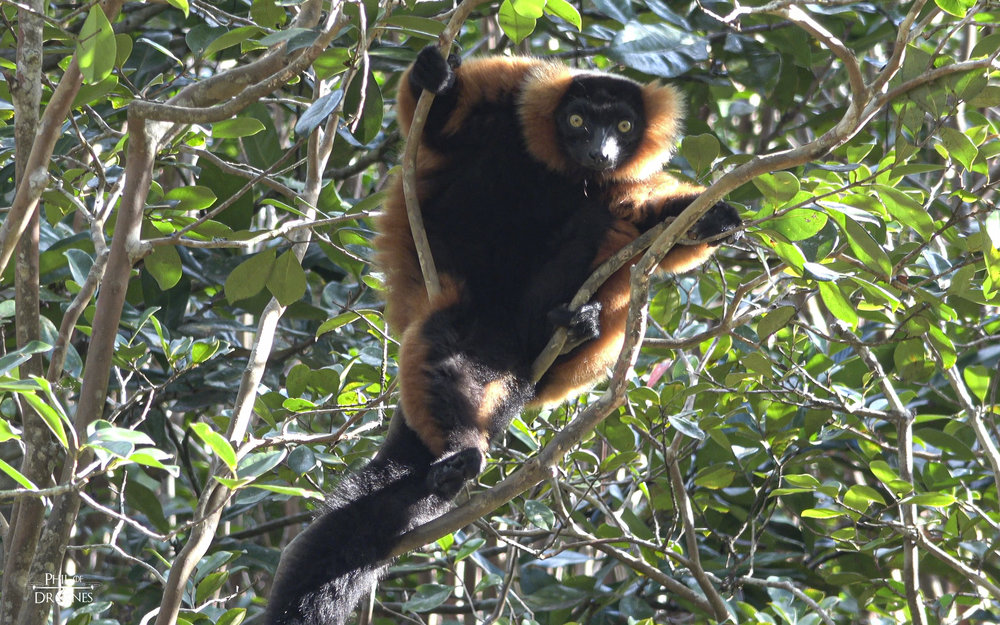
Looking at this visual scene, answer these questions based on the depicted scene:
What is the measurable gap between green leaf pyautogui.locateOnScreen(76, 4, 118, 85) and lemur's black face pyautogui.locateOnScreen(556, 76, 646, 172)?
1.85 metres

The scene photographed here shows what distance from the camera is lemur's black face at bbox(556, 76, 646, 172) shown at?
3.79 m

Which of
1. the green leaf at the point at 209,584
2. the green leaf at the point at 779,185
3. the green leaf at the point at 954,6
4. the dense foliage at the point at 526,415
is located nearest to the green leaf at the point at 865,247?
the dense foliage at the point at 526,415

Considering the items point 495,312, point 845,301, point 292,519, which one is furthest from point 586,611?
point 845,301

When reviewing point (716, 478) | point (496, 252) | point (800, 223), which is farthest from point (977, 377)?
point (496, 252)

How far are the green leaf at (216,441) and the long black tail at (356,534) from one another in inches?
37.0

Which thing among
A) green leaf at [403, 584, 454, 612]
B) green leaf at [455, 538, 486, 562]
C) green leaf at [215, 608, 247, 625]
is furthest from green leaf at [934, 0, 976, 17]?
green leaf at [215, 608, 247, 625]

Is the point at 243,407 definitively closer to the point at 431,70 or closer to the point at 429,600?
the point at 429,600

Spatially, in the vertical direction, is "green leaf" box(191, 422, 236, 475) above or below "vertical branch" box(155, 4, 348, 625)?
above

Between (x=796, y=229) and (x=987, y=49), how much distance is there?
36.1 inches

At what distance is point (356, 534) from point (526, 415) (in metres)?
1.17

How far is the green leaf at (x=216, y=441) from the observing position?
201cm

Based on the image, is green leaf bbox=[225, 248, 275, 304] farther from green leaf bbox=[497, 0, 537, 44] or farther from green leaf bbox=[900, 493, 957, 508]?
green leaf bbox=[900, 493, 957, 508]

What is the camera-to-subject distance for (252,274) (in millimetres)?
3227

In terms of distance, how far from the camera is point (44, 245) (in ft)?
13.6
